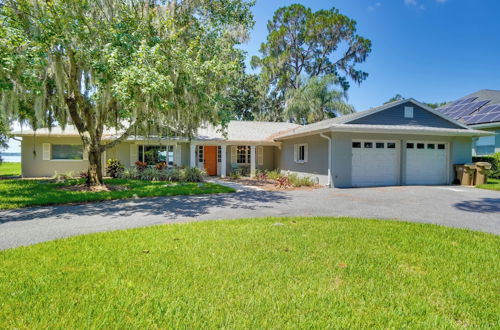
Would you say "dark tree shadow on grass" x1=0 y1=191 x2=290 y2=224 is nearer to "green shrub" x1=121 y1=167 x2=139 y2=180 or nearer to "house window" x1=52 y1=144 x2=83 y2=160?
"green shrub" x1=121 y1=167 x2=139 y2=180

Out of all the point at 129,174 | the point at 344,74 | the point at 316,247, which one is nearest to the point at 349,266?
the point at 316,247

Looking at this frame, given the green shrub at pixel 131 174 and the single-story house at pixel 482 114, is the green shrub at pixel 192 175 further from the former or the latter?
the single-story house at pixel 482 114

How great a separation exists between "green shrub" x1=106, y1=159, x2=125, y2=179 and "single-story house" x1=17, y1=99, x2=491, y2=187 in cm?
89

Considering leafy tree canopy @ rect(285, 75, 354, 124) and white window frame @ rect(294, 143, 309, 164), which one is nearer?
white window frame @ rect(294, 143, 309, 164)

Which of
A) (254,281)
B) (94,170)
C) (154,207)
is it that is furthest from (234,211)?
(94,170)

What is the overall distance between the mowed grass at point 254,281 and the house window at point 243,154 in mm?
13280

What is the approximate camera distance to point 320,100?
80.1 ft

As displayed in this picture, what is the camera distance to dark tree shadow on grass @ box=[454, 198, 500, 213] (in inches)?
287

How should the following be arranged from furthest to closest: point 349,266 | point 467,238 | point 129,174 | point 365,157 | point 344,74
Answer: point 344,74 → point 129,174 → point 365,157 → point 467,238 → point 349,266

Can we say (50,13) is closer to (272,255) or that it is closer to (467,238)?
(272,255)

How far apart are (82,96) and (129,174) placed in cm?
554

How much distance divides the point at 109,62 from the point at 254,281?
7159 mm

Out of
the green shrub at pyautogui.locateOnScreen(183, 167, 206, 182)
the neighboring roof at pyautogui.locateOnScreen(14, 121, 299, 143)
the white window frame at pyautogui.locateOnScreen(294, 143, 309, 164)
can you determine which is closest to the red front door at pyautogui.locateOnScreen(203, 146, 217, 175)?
the neighboring roof at pyautogui.locateOnScreen(14, 121, 299, 143)

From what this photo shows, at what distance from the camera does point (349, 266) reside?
351 centimetres
